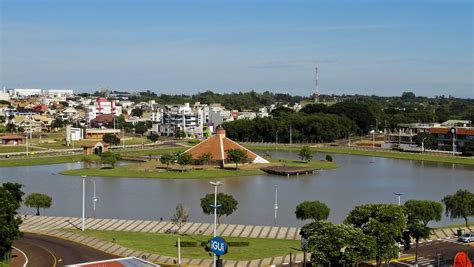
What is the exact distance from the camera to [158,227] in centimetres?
2433

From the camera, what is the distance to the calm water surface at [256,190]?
29.5m

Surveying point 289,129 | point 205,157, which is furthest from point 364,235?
point 289,129

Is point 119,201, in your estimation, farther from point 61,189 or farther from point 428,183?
point 428,183

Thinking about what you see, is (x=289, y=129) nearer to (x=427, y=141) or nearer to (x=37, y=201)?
(x=427, y=141)

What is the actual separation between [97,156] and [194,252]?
3960 centimetres

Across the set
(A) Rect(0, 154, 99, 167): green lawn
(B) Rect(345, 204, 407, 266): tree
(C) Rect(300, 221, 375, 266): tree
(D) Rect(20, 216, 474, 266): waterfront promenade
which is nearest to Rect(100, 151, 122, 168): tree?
(A) Rect(0, 154, 99, 167): green lawn

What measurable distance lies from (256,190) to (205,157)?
11.6 meters

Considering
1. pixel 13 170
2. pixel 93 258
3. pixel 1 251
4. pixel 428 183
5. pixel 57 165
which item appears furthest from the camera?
pixel 57 165

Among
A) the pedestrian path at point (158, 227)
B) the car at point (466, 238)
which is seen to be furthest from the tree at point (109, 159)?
the car at point (466, 238)

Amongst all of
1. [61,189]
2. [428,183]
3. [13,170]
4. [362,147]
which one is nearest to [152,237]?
[61,189]

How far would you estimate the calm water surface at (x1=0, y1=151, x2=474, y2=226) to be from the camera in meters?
29.5

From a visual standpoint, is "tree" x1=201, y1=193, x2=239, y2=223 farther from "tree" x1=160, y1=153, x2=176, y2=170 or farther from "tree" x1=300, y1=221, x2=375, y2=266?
"tree" x1=160, y1=153, x2=176, y2=170

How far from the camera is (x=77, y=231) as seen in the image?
22.7 m

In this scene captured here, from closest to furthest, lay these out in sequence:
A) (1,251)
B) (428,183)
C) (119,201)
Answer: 1. (1,251)
2. (119,201)
3. (428,183)
